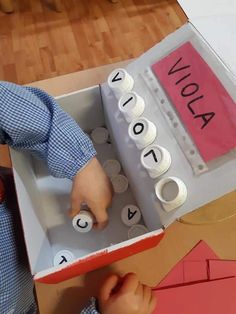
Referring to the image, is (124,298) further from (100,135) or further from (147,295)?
(100,135)

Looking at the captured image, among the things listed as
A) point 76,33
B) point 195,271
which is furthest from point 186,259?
point 76,33

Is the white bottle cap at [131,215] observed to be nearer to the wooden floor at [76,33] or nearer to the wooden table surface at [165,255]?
the wooden table surface at [165,255]

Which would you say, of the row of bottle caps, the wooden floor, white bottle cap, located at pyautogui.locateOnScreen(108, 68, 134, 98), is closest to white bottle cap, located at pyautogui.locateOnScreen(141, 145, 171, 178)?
the row of bottle caps

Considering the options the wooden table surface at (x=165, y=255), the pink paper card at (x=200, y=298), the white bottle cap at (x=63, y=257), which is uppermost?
the white bottle cap at (x=63, y=257)

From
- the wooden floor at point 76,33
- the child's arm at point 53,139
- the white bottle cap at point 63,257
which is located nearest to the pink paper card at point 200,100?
the child's arm at point 53,139

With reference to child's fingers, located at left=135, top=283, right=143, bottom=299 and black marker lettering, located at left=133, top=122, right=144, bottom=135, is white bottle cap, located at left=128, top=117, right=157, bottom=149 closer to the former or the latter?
black marker lettering, located at left=133, top=122, right=144, bottom=135
